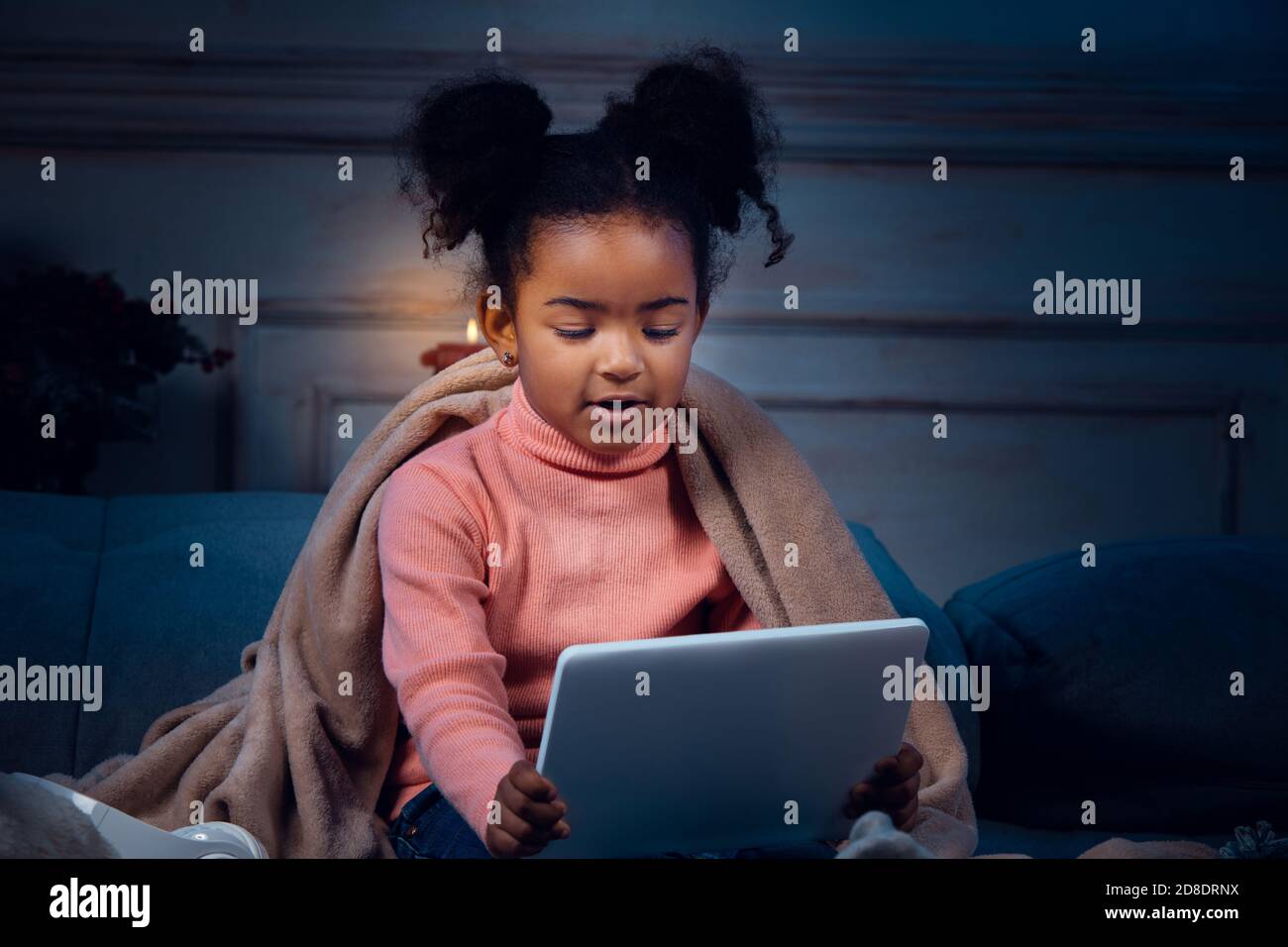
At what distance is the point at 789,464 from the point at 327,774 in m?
0.39

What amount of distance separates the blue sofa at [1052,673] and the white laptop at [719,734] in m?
0.35

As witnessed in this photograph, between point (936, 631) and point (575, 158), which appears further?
point (936, 631)

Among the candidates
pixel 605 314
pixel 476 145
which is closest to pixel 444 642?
pixel 605 314

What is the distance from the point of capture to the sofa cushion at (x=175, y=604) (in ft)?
3.37

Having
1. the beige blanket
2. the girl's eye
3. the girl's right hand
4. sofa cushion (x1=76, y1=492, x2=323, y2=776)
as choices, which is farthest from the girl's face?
sofa cushion (x1=76, y1=492, x2=323, y2=776)

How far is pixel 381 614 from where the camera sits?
867 mm

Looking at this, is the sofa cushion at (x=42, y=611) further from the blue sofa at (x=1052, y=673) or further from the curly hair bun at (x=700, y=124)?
the curly hair bun at (x=700, y=124)

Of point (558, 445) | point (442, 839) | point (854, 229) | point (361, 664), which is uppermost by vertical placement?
point (854, 229)

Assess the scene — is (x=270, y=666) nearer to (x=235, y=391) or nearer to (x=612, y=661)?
(x=612, y=661)

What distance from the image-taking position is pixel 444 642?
76cm

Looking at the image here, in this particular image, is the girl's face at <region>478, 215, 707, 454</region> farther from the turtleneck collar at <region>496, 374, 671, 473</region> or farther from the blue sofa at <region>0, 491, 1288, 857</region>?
the blue sofa at <region>0, 491, 1288, 857</region>

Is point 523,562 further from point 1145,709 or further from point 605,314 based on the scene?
point 1145,709

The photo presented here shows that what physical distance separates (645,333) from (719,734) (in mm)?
260
